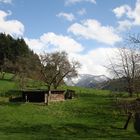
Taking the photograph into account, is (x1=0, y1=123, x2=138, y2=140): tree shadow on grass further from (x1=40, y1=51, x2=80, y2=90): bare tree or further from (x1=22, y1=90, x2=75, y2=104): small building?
(x1=40, y1=51, x2=80, y2=90): bare tree

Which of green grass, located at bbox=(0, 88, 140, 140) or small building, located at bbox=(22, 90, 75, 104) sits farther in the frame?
small building, located at bbox=(22, 90, 75, 104)

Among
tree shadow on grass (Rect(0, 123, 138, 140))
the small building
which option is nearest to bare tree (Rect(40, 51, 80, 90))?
the small building

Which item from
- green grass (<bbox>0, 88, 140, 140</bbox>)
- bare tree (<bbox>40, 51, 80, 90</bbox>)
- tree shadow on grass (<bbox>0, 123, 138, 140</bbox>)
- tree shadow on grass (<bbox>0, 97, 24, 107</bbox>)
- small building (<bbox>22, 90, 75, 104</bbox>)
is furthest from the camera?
bare tree (<bbox>40, 51, 80, 90</bbox>)

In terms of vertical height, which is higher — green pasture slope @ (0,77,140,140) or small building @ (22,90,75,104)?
small building @ (22,90,75,104)

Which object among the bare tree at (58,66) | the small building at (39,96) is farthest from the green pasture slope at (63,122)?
the bare tree at (58,66)

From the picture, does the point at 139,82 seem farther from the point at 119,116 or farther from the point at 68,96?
the point at 68,96

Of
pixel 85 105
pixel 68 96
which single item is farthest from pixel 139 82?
pixel 68 96

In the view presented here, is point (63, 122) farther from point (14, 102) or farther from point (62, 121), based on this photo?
point (14, 102)

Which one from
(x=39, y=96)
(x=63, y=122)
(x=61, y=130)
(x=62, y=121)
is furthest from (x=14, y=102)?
(x=61, y=130)

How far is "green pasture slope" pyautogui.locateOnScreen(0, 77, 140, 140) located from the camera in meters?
41.1

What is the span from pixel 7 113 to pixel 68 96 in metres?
28.8

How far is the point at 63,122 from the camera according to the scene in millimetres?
51562

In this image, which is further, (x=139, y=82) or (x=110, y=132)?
(x=110, y=132)

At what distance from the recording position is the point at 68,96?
85438 millimetres
